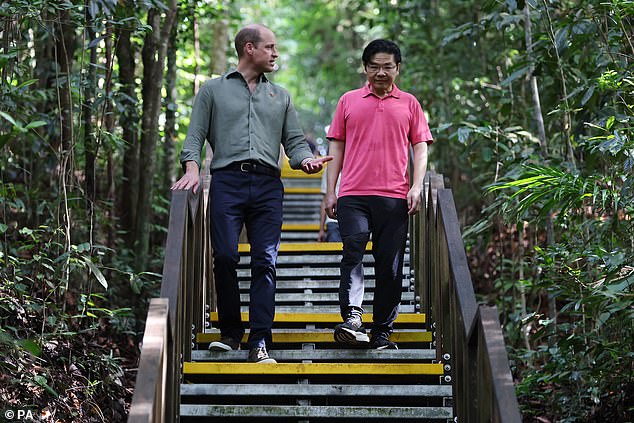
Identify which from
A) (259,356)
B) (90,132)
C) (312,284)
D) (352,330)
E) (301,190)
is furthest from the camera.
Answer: (301,190)

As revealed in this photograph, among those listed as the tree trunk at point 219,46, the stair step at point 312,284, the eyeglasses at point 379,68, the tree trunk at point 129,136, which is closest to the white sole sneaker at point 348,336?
the eyeglasses at point 379,68

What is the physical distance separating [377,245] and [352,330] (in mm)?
542

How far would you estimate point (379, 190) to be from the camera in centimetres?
577

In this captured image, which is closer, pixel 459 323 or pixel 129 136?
pixel 459 323

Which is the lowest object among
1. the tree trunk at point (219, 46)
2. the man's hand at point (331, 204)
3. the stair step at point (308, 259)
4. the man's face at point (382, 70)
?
the stair step at point (308, 259)

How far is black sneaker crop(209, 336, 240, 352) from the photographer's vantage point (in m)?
5.75

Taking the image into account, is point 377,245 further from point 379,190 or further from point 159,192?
point 159,192

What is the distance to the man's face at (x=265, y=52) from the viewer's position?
5812 millimetres

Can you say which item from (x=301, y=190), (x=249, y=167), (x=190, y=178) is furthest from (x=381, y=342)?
(x=301, y=190)

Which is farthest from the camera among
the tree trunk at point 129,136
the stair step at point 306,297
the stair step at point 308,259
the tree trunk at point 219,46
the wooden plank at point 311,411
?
the tree trunk at point 219,46

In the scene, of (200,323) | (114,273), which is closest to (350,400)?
(200,323)

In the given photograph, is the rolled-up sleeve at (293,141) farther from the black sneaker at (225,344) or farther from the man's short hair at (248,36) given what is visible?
the black sneaker at (225,344)

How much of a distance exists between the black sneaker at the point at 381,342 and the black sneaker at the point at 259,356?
66 centimetres

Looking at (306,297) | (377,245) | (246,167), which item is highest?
(246,167)
